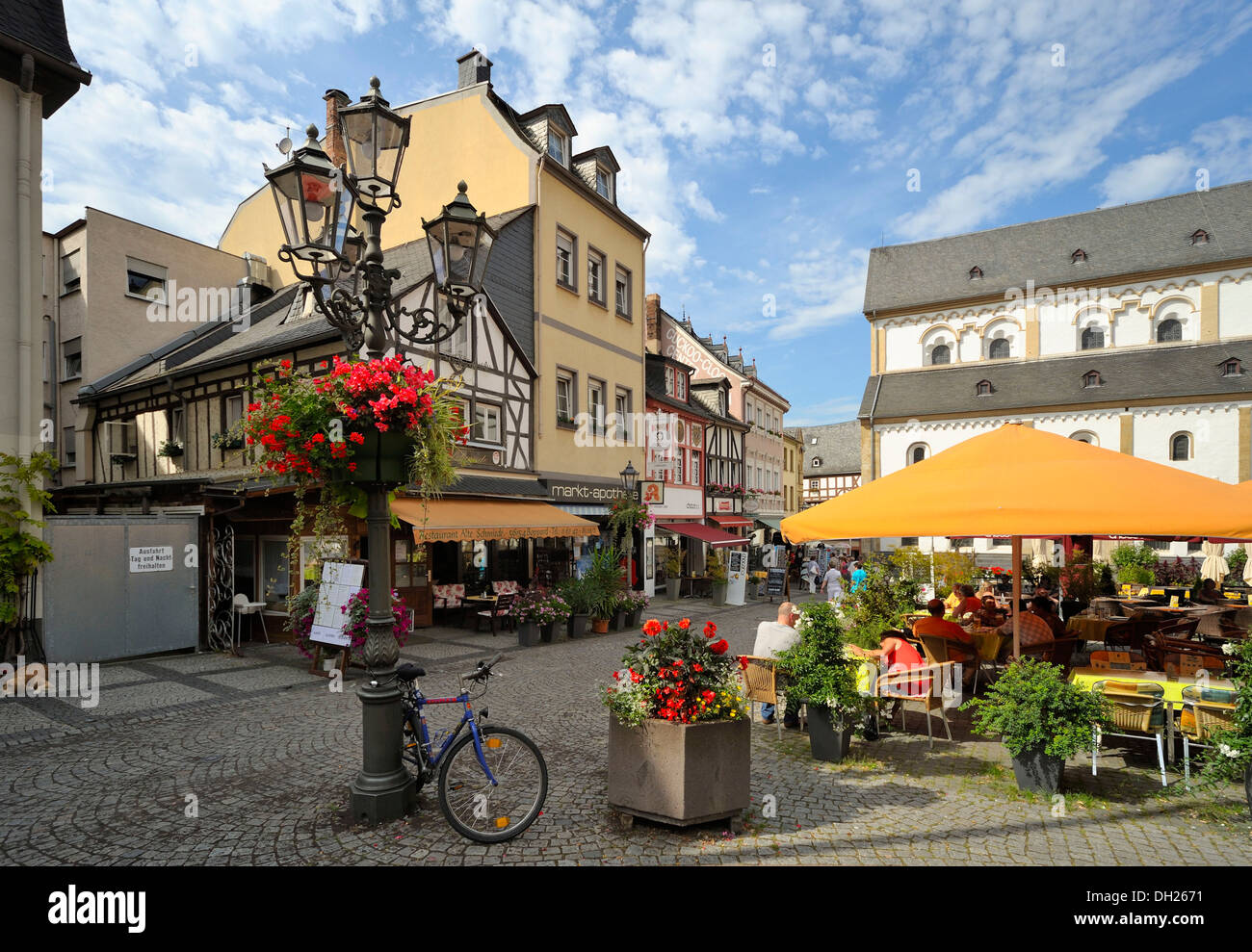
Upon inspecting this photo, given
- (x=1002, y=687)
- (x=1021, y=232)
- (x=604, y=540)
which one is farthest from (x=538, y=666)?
(x=1021, y=232)

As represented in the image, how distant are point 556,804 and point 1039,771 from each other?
367 cm

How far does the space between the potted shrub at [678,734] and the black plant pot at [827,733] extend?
176cm

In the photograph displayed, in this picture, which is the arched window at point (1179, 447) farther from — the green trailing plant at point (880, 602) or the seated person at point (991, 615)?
the green trailing plant at point (880, 602)

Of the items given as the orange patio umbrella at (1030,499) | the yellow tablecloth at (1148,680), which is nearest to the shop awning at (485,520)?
the orange patio umbrella at (1030,499)

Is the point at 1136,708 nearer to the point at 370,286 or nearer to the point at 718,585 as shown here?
the point at 370,286

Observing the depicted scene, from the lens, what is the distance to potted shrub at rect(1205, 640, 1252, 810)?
15.2 feet

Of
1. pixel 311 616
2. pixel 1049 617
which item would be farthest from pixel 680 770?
pixel 311 616

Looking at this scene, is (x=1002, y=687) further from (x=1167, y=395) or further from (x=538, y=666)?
(x=1167, y=395)

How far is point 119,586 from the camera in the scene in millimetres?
11047

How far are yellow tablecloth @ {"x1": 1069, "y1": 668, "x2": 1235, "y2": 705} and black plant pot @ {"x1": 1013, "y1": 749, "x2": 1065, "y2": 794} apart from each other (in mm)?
608

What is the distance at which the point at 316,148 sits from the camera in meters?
5.07

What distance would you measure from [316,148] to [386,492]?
256 cm
